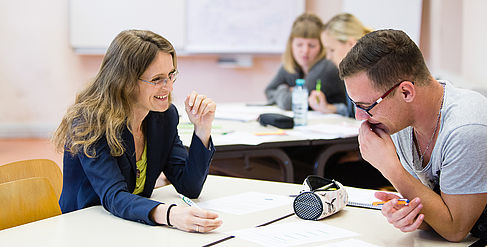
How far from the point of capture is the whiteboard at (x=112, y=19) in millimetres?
5922

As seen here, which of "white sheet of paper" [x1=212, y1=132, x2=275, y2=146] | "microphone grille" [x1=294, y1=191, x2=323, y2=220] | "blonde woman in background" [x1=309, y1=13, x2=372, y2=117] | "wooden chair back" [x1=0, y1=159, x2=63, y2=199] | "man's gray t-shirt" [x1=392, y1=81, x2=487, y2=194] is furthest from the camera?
"blonde woman in background" [x1=309, y1=13, x2=372, y2=117]

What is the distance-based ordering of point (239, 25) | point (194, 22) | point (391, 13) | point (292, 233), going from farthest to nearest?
point (239, 25), point (194, 22), point (391, 13), point (292, 233)

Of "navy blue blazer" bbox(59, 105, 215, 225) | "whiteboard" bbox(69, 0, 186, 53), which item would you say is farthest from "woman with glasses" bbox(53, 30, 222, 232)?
"whiteboard" bbox(69, 0, 186, 53)

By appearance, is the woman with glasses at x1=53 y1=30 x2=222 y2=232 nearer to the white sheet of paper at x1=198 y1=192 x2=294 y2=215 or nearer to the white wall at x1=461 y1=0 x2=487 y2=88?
the white sheet of paper at x1=198 y1=192 x2=294 y2=215

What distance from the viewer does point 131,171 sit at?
1.87 metres

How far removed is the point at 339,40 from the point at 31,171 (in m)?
2.49

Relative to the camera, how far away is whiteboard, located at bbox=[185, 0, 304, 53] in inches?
248

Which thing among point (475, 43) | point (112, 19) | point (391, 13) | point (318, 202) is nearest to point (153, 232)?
point (318, 202)

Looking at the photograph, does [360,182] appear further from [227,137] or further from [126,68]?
[126,68]

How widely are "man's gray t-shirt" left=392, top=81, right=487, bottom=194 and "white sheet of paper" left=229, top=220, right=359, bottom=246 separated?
0.31 m

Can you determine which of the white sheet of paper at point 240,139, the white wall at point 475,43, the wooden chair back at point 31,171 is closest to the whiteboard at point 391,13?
the white wall at point 475,43

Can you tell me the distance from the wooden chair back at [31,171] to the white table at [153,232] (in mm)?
368

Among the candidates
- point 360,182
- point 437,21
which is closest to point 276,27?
point 437,21

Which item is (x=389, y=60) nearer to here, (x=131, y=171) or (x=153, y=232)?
(x=153, y=232)
